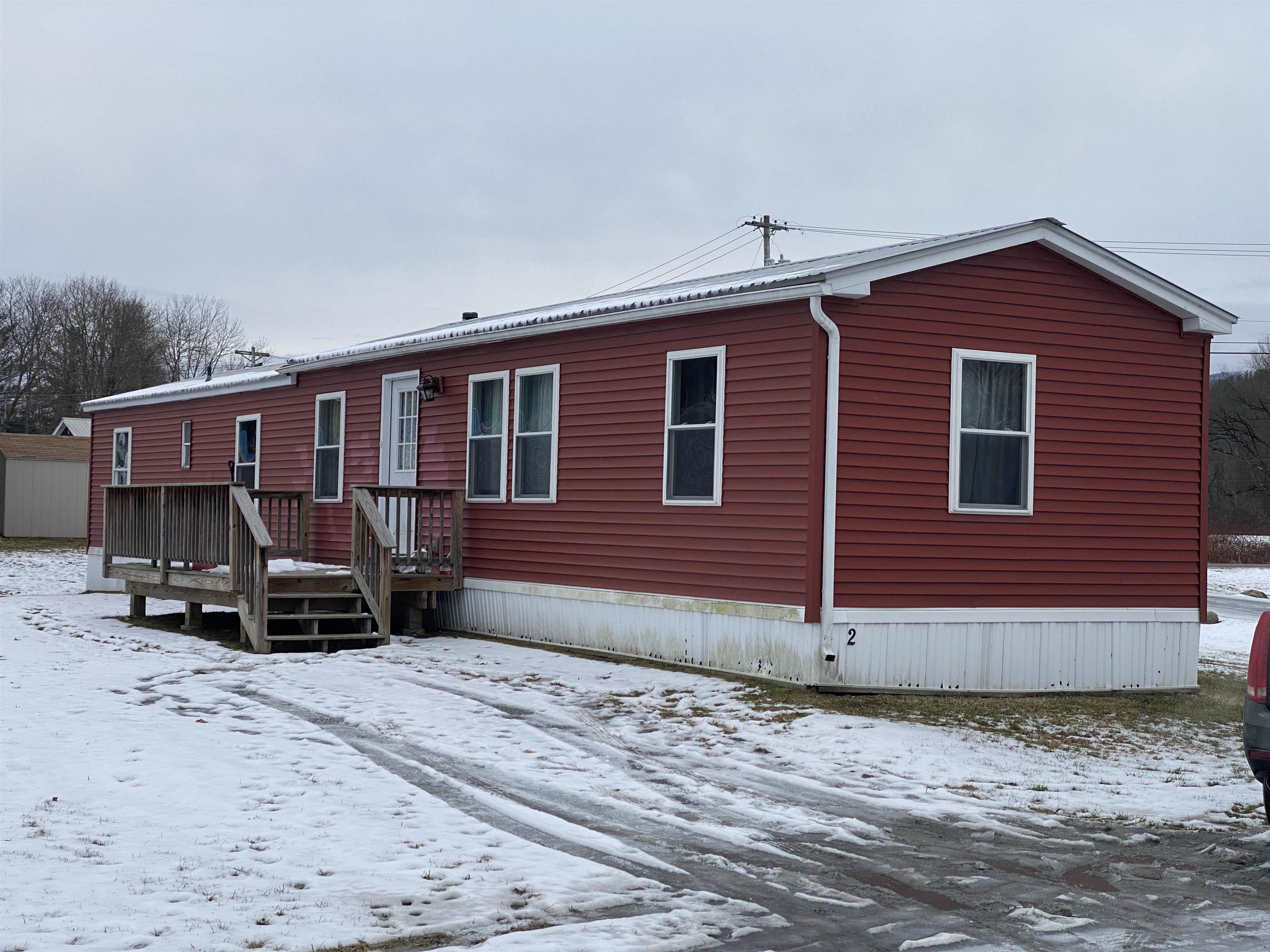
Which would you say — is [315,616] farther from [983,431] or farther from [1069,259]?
[1069,259]

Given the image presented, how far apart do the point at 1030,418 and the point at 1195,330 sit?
2096mm

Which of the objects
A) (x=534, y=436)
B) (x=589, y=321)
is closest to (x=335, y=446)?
(x=534, y=436)

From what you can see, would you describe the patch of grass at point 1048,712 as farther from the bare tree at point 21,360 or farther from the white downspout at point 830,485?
the bare tree at point 21,360

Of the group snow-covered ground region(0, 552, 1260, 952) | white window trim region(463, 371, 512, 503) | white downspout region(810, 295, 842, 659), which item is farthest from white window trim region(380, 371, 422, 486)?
white downspout region(810, 295, 842, 659)

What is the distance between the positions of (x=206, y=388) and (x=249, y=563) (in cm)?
810

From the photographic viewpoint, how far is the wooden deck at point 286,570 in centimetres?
1293

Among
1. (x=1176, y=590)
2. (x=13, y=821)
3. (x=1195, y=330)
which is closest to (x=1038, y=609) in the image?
(x=1176, y=590)

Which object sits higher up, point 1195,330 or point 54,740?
point 1195,330

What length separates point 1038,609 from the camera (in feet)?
37.3

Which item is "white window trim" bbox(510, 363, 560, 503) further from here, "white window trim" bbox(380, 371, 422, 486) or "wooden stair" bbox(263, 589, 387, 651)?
A: "white window trim" bbox(380, 371, 422, 486)

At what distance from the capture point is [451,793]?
7023 mm

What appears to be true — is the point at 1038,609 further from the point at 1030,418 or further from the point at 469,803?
the point at 469,803

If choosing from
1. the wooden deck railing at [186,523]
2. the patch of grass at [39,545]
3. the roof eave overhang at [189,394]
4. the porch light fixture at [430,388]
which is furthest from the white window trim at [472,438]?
the patch of grass at [39,545]

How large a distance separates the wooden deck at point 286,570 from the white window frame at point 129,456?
7.06 m
